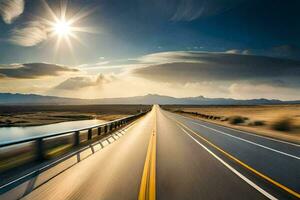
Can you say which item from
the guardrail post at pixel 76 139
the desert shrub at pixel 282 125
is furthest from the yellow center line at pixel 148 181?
the desert shrub at pixel 282 125

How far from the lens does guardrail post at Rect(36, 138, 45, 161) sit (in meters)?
9.46

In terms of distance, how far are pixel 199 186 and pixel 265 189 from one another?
149 cm

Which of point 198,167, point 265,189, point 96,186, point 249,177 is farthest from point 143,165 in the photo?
point 265,189

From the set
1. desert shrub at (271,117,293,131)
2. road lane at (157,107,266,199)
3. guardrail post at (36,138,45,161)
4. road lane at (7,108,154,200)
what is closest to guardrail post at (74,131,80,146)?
road lane at (7,108,154,200)

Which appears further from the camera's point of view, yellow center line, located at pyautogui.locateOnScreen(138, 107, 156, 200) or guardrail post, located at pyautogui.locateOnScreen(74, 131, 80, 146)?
guardrail post, located at pyautogui.locateOnScreen(74, 131, 80, 146)

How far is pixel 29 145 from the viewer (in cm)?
893

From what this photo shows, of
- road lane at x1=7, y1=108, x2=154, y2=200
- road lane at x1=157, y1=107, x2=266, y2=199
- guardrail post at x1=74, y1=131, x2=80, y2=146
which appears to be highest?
guardrail post at x1=74, y1=131, x2=80, y2=146

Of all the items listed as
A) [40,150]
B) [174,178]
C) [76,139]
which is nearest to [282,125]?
[76,139]

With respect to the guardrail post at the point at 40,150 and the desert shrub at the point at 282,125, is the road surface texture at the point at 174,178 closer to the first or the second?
the guardrail post at the point at 40,150

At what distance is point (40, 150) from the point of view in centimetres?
961

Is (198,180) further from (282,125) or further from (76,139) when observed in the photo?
(282,125)

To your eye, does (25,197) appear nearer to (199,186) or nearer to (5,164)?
(5,164)

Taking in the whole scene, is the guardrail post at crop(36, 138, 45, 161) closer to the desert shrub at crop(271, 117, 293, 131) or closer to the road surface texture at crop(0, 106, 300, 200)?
the road surface texture at crop(0, 106, 300, 200)

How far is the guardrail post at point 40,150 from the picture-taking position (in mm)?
9461
